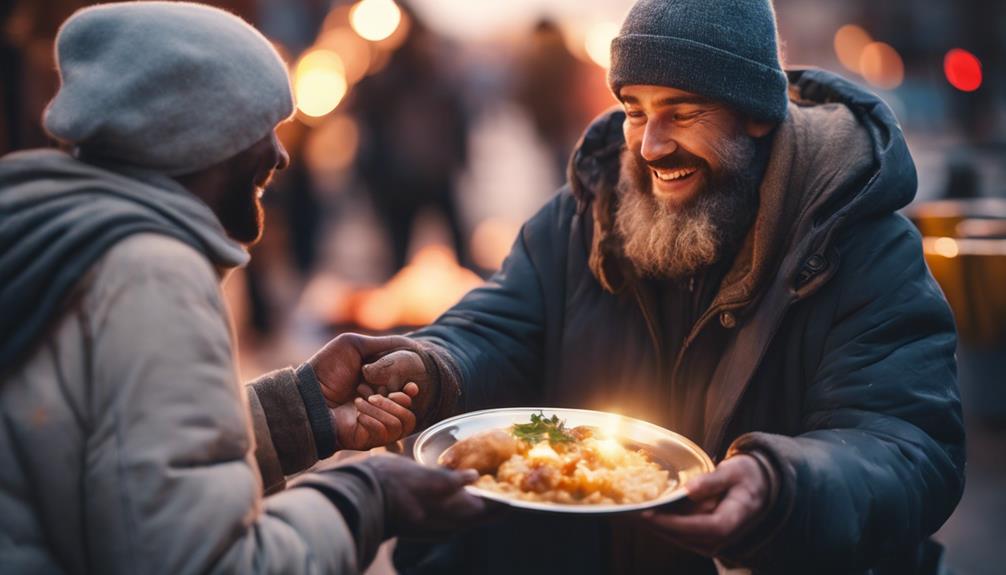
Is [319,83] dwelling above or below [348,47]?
below

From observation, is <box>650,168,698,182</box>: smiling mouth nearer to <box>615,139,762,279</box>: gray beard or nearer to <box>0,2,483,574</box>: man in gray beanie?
<box>615,139,762,279</box>: gray beard

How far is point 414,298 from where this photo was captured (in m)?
6.51

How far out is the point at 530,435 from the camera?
248 centimetres

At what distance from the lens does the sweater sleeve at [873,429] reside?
6.98ft

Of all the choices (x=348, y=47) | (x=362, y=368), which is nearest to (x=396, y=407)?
(x=362, y=368)

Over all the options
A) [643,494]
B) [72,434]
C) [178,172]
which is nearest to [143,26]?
[178,172]

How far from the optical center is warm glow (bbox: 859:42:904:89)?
28.1m

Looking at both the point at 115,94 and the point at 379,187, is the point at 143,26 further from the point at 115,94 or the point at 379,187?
the point at 379,187

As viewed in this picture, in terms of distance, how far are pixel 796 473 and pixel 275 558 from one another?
3.85ft

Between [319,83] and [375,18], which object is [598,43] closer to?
[375,18]

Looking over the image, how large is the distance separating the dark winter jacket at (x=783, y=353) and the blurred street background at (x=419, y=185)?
2.78ft

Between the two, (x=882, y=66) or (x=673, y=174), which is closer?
(x=673, y=174)

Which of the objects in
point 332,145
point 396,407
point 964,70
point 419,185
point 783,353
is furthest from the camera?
point 964,70

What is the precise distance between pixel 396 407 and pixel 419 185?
638 cm
